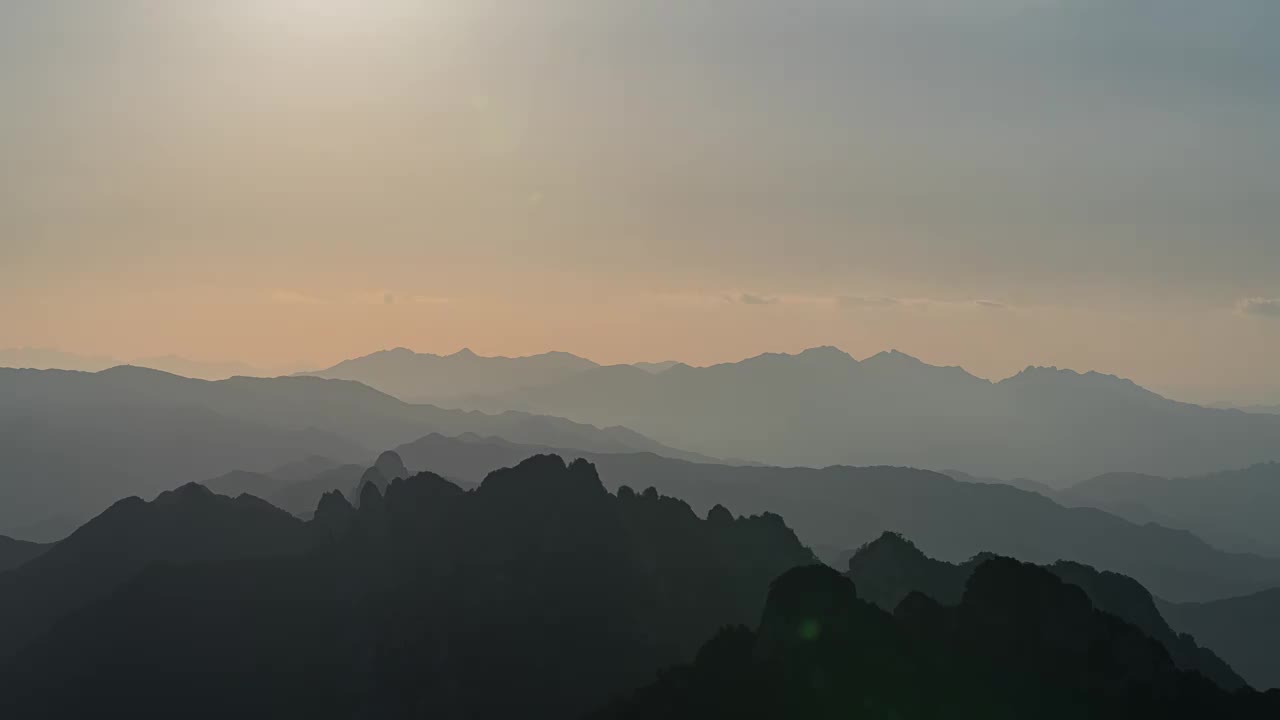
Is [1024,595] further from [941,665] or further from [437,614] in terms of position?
[437,614]

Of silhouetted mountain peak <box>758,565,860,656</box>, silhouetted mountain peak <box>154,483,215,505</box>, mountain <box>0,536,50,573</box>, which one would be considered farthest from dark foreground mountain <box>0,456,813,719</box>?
mountain <box>0,536,50,573</box>

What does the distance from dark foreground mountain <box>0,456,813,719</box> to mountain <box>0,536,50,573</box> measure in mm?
66146

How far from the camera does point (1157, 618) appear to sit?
401ft

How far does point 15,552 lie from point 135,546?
48984 mm

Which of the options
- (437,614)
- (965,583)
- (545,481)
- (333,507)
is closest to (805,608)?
(965,583)

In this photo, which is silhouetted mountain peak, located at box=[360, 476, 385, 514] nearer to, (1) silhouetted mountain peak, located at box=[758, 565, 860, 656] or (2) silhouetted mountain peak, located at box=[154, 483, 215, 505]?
(2) silhouetted mountain peak, located at box=[154, 483, 215, 505]

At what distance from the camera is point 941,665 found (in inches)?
2943

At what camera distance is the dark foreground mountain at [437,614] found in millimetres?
112812

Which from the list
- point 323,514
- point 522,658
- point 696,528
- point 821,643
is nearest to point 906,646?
point 821,643

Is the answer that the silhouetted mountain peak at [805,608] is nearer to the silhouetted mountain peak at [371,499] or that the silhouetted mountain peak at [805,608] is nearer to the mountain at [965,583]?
the mountain at [965,583]

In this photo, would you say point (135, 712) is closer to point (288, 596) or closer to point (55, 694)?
point (55, 694)

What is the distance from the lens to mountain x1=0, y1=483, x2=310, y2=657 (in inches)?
5620

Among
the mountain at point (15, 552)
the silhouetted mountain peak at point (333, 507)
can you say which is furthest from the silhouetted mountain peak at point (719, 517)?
the mountain at point (15, 552)

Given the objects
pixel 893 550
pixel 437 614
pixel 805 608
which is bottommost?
pixel 437 614
